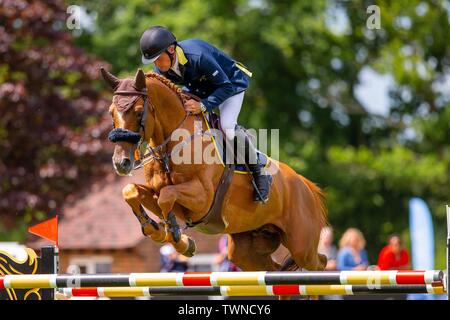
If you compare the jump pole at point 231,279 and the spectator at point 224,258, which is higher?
the jump pole at point 231,279

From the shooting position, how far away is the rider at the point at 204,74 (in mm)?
6832

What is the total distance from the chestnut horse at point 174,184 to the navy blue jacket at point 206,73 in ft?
0.49

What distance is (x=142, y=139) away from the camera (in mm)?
6820

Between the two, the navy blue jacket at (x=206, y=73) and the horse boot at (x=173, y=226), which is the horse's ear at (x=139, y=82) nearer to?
the navy blue jacket at (x=206, y=73)

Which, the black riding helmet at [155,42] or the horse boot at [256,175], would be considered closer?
the black riding helmet at [155,42]

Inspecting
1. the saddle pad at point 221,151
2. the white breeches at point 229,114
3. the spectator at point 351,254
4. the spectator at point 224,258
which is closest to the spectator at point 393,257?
the spectator at point 351,254

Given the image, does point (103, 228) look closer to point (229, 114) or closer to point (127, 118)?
point (229, 114)

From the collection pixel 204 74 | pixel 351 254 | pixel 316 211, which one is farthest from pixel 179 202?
pixel 351 254

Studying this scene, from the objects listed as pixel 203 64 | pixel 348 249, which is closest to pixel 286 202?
pixel 203 64

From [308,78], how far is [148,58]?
18.7 metres

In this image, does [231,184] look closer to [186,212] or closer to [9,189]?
[186,212]

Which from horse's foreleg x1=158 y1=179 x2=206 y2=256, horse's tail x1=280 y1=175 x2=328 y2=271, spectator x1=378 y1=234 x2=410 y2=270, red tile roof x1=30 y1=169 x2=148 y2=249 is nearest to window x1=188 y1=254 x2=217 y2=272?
red tile roof x1=30 y1=169 x2=148 y2=249

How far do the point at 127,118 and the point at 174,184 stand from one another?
2.12ft
